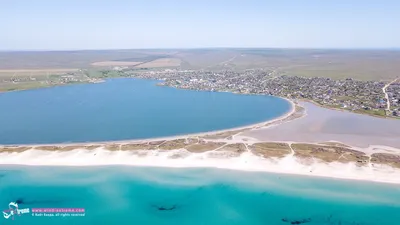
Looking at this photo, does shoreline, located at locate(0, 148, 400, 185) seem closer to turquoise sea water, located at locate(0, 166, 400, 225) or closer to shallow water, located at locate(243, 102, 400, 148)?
turquoise sea water, located at locate(0, 166, 400, 225)

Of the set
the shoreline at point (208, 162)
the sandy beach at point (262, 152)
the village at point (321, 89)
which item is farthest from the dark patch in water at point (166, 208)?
the village at point (321, 89)

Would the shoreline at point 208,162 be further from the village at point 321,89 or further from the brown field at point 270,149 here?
the village at point 321,89

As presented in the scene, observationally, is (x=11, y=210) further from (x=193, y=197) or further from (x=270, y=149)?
(x=270, y=149)

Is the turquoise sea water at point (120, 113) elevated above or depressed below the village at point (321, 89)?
below

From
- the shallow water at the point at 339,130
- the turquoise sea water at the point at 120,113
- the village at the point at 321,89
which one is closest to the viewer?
the shallow water at the point at 339,130

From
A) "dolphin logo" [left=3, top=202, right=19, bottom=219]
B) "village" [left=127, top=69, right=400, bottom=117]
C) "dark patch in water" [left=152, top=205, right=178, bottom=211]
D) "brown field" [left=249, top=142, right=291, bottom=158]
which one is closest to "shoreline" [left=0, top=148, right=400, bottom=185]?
"brown field" [left=249, top=142, right=291, bottom=158]

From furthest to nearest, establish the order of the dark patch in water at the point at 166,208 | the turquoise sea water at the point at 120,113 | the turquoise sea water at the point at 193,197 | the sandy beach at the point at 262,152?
the turquoise sea water at the point at 120,113
the sandy beach at the point at 262,152
the dark patch in water at the point at 166,208
the turquoise sea water at the point at 193,197

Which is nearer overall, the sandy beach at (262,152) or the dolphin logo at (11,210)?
the dolphin logo at (11,210)
